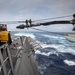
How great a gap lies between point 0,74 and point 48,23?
5240 mm

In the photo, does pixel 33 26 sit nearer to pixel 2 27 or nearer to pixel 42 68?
pixel 2 27

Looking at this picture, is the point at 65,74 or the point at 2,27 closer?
the point at 2,27

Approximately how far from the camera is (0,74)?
9.57 metres

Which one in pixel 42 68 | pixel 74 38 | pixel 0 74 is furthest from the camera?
pixel 74 38

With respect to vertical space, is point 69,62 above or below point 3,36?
below

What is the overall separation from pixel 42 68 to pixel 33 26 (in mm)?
24581

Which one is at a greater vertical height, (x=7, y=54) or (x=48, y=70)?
(x=7, y=54)

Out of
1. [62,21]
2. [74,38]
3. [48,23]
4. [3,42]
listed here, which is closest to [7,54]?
[3,42]

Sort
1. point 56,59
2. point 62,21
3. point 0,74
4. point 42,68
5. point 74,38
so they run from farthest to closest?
point 74,38
point 56,59
point 42,68
point 62,21
point 0,74

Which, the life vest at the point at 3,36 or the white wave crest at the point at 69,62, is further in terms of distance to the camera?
the white wave crest at the point at 69,62

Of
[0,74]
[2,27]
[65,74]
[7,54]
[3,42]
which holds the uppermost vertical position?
[2,27]

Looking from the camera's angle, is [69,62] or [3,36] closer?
[3,36]

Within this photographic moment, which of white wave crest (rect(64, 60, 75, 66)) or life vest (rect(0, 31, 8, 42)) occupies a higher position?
life vest (rect(0, 31, 8, 42))

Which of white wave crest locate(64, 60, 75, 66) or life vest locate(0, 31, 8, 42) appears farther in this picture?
white wave crest locate(64, 60, 75, 66)
